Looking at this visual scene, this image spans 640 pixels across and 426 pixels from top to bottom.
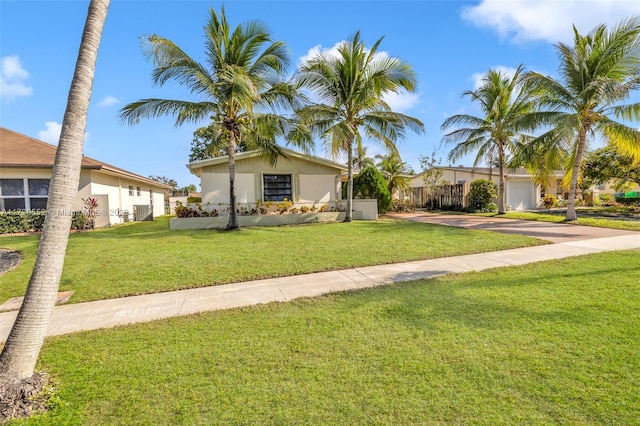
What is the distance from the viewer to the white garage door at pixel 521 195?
2436 centimetres

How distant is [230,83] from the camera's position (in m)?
11.0

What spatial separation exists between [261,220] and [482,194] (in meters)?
15.3

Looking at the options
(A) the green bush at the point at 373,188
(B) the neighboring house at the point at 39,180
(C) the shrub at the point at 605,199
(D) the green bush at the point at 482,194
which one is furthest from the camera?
(C) the shrub at the point at 605,199

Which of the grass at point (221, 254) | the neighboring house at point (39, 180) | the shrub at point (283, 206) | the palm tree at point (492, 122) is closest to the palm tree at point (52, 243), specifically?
the grass at point (221, 254)

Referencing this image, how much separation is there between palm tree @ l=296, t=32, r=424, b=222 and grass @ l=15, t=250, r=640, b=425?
10.5m

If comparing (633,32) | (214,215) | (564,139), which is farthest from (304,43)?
(633,32)

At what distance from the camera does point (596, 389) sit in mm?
2514

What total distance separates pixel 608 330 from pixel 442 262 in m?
3.70

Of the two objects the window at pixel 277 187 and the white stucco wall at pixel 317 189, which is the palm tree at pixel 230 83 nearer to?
the window at pixel 277 187

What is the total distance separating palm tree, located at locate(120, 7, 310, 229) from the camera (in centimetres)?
1124

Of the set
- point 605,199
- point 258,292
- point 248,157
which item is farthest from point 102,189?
point 605,199

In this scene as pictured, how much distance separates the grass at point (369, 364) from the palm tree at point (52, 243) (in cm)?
37

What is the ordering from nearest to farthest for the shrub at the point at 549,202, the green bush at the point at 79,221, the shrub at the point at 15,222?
the shrub at the point at 15,222 < the green bush at the point at 79,221 < the shrub at the point at 549,202

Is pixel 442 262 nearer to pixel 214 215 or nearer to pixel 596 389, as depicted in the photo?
pixel 596 389
